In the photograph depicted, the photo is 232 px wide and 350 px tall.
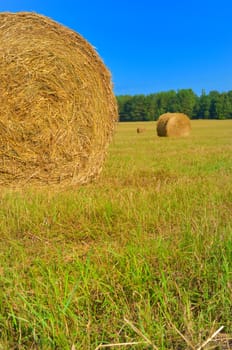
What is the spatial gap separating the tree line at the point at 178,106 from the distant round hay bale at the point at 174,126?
156 ft

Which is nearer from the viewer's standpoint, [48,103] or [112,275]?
[112,275]

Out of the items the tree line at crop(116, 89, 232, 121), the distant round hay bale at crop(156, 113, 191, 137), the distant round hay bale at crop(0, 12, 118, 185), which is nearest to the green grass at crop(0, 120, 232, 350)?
the distant round hay bale at crop(0, 12, 118, 185)

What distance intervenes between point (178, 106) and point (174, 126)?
53402 millimetres

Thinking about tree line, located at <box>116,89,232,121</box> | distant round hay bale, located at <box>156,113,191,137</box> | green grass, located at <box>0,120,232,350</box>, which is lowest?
green grass, located at <box>0,120,232,350</box>

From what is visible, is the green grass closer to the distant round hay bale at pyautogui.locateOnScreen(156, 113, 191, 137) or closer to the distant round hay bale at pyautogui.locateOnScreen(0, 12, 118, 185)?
the distant round hay bale at pyautogui.locateOnScreen(0, 12, 118, 185)

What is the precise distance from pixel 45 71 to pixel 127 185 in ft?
6.81

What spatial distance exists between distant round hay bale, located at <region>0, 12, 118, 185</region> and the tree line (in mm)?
59481

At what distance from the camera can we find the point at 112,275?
1793 millimetres

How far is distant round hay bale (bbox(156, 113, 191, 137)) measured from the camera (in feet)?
54.1

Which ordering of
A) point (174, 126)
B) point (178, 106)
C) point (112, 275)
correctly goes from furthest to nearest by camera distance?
point (178, 106)
point (174, 126)
point (112, 275)

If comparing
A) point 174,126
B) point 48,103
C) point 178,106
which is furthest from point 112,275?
point 178,106

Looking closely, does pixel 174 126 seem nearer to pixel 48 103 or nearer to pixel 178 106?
pixel 48 103

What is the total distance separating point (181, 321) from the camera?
1.47m

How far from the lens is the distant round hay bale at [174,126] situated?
16.5 m
